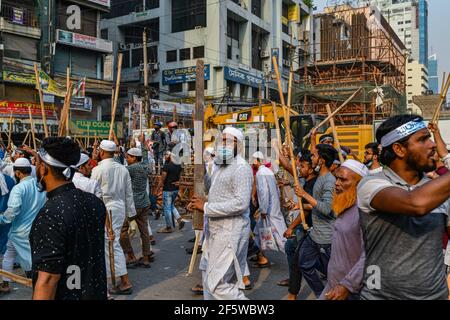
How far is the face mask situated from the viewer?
13.9 feet

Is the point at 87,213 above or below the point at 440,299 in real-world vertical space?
above

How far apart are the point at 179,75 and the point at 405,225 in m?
34.5

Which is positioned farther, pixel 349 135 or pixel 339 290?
pixel 349 135

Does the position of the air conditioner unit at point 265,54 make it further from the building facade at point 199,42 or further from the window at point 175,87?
the window at point 175,87

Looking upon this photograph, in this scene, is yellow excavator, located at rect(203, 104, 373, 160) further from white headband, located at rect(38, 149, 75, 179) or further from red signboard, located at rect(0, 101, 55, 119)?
red signboard, located at rect(0, 101, 55, 119)

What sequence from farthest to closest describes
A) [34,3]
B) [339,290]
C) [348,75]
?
[348,75] < [34,3] < [339,290]

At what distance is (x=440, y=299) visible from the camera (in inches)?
87.4

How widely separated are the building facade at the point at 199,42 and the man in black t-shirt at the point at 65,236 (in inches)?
1252

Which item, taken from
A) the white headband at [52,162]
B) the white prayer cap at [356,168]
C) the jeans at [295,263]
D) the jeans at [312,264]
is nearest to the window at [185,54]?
the jeans at [295,263]

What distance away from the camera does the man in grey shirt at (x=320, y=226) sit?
13.7ft

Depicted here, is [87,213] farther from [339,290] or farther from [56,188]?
[339,290]

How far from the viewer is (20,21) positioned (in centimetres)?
2494

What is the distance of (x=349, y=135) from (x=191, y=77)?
69.6 ft
